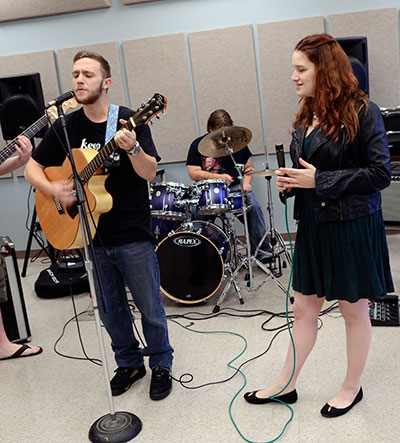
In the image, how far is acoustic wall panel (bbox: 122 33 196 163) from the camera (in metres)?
4.82

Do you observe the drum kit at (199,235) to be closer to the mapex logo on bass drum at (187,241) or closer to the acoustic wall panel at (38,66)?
the mapex logo on bass drum at (187,241)

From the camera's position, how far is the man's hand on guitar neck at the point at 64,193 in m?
2.14

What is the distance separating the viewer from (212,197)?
3.37 m

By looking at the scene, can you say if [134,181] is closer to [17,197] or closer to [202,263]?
[202,263]

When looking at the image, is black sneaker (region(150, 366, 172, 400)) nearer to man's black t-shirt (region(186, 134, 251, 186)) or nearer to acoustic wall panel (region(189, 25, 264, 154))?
man's black t-shirt (region(186, 134, 251, 186))

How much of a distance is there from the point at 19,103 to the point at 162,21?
5.38ft

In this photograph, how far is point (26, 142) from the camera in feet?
8.77

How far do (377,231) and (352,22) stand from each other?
3418mm

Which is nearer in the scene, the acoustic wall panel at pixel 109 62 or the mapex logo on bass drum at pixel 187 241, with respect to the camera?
the mapex logo on bass drum at pixel 187 241

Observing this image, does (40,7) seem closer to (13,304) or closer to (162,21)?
(162,21)

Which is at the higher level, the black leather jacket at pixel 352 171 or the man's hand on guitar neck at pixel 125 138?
the man's hand on guitar neck at pixel 125 138

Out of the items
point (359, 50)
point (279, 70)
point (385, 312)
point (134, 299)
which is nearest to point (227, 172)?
point (279, 70)

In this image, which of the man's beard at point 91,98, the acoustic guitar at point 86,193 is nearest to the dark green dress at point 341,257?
the acoustic guitar at point 86,193

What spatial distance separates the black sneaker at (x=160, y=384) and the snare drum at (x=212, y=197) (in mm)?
1286
